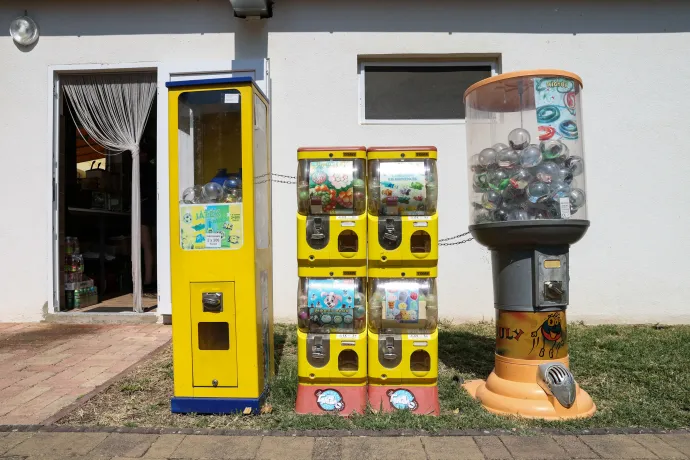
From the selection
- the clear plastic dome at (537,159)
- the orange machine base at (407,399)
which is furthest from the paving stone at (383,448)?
the clear plastic dome at (537,159)

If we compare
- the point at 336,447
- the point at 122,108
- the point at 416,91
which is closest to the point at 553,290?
the point at 336,447

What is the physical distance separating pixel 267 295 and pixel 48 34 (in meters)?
4.81

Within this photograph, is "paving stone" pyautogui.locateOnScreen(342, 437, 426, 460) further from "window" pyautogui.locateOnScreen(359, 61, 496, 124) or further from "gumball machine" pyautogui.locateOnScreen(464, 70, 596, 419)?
"window" pyautogui.locateOnScreen(359, 61, 496, 124)

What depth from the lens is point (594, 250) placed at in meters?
6.37

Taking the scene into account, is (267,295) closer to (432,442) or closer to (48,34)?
(432,442)

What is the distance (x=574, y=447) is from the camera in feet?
10.3

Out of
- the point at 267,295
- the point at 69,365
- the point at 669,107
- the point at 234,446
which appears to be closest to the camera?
the point at 234,446

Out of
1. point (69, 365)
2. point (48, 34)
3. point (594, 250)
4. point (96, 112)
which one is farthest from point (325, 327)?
point (48, 34)

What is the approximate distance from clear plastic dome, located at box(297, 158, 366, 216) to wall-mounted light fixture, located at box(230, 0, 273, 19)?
327cm

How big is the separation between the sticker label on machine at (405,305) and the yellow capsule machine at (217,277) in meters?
0.91

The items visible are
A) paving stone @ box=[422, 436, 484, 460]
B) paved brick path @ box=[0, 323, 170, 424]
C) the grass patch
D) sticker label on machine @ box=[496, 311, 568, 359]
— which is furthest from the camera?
paved brick path @ box=[0, 323, 170, 424]

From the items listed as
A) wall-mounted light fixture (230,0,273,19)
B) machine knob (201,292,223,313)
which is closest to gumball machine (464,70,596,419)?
machine knob (201,292,223,313)

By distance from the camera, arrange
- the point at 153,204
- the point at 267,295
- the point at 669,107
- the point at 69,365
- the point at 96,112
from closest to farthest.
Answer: the point at 267,295, the point at 69,365, the point at 669,107, the point at 96,112, the point at 153,204

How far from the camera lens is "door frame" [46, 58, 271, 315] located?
632cm
